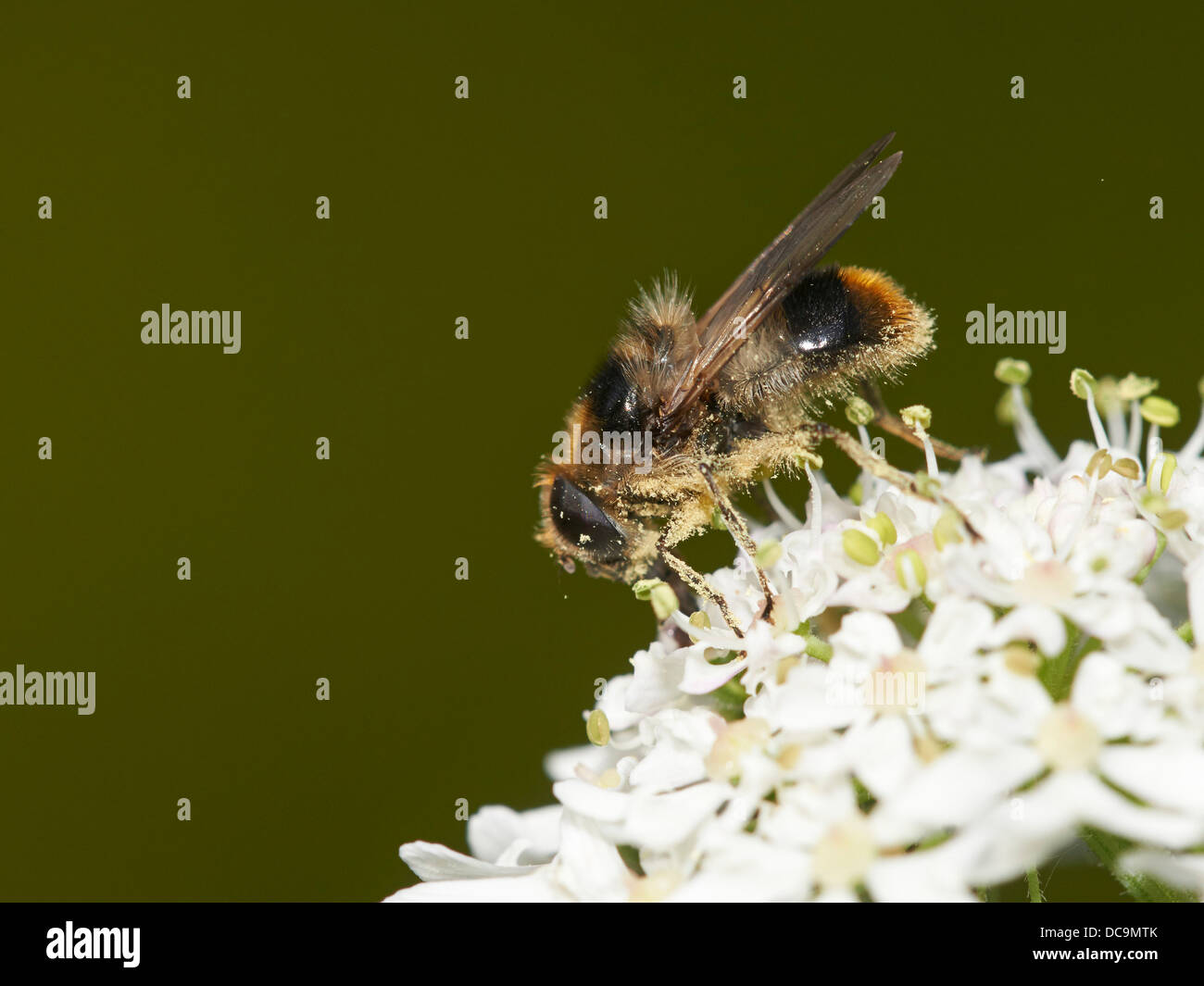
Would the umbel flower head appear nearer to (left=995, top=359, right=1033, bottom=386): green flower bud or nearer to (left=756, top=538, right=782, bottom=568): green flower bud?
(left=756, top=538, right=782, bottom=568): green flower bud

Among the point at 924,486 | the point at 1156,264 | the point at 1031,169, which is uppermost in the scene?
the point at 1031,169

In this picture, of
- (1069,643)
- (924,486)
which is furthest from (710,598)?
(1069,643)

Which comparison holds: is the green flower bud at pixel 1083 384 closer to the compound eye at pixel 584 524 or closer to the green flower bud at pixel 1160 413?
the green flower bud at pixel 1160 413

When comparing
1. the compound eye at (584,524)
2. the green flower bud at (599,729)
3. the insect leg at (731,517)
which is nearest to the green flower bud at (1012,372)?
the insect leg at (731,517)

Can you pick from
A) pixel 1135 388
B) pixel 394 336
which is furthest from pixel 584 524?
pixel 394 336

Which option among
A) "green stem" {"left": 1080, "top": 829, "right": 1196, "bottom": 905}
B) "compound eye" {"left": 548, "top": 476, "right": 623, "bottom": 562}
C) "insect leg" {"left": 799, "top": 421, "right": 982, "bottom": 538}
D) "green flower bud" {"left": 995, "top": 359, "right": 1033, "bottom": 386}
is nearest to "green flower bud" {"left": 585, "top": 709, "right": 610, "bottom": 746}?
"compound eye" {"left": 548, "top": 476, "right": 623, "bottom": 562}
